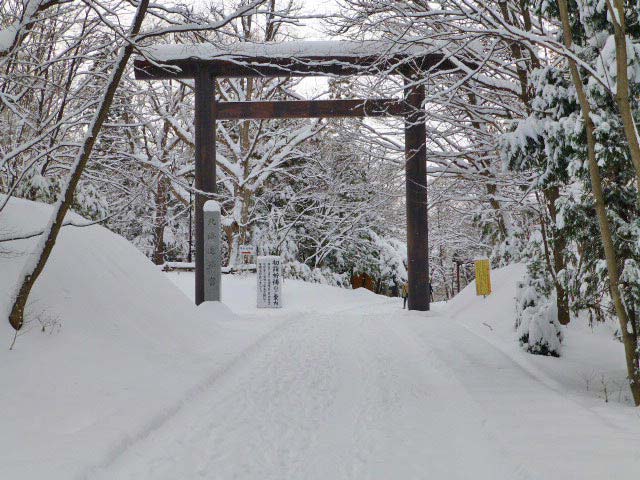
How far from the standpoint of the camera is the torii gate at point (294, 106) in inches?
499

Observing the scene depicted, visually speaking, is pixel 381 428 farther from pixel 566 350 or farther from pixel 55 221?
pixel 566 350

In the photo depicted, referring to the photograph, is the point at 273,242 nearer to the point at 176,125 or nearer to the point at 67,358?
the point at 176,125

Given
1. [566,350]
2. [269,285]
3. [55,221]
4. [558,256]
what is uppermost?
[55,221]

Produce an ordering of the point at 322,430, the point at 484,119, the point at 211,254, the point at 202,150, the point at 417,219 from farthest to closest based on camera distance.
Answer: the point at 417,219, the point at 202,150, the point at 211,254, the point at 484,119, the point at 322,430

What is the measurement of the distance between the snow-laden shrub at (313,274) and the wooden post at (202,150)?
1456 cm

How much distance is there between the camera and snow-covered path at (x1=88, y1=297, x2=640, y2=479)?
381cm

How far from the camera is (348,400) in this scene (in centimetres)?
581

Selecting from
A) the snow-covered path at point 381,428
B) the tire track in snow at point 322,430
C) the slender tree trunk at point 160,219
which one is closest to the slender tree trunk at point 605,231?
the snow-covered path at point 381,428

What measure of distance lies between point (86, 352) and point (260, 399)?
1.88m

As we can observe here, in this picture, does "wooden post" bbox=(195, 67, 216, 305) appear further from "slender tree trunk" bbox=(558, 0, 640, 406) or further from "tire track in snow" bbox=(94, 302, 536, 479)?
"slender tree trunk" bbox=(558, 0, 640, 406)

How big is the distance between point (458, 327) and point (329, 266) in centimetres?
1936

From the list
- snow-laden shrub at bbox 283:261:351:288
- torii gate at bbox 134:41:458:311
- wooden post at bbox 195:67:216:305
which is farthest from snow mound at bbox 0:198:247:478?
snow-laden shrub at bbox 283:261:351:288

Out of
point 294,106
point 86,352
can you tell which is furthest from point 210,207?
point 86,352

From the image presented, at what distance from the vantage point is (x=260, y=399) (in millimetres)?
5789
